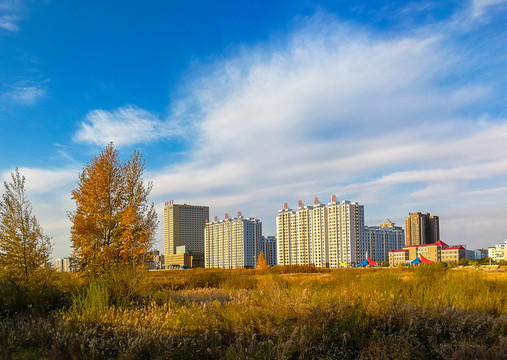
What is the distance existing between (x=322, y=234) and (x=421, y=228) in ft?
236

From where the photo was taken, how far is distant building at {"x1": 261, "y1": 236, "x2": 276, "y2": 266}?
174750 millimetres

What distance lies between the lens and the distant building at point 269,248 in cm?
17475

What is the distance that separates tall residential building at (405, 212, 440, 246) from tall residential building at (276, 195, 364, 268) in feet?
212

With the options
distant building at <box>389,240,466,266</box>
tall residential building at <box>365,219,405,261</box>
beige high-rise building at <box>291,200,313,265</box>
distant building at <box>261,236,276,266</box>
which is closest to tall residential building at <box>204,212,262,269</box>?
distant building at <box>261,236,276,266</box>

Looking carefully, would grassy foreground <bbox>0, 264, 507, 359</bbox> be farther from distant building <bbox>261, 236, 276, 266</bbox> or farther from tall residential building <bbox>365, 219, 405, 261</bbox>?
distant building <bbox>261, 236, 276, 266</bbox>

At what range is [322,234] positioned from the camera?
13038 centimetres

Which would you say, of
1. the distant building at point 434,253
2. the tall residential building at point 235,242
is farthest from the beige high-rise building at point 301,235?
the distant building at point 434,253

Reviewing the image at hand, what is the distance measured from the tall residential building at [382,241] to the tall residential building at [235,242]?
4436 cm

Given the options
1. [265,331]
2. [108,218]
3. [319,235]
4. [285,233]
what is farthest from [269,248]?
[265,331]

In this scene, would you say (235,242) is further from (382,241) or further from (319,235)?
(382,241)

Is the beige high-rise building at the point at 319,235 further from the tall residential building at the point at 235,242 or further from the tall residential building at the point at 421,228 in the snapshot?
the tall residential building at the point at 421,228

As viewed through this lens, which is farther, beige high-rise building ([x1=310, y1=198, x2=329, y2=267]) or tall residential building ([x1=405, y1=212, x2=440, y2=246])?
tall residential building ([x1=405, y1=212, x2=440, y2=246])

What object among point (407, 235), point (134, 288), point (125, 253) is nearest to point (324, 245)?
point (407, 235)

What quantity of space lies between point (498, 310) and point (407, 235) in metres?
183
